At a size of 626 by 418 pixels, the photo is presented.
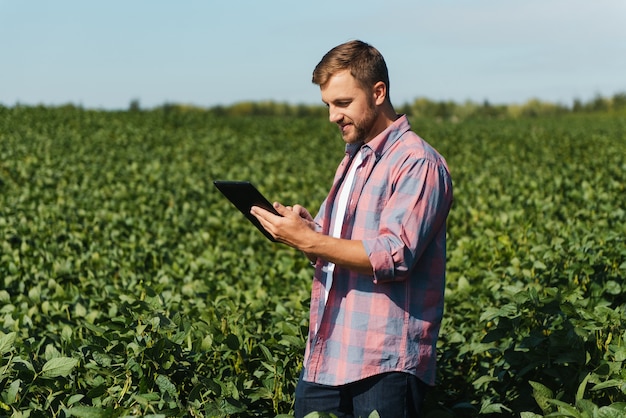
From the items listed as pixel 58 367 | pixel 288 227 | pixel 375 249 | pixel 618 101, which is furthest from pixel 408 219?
pixel 618 101

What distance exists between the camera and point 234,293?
6422 millimetres

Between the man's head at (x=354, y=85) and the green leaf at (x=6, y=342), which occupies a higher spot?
the man's head at (x=354, y=85)

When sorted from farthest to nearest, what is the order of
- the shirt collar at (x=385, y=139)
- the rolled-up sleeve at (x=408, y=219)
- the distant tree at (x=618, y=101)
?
the distant tree at (x=618, y=101)
the shirt collar at (x=385, y=139)
the rolled-up sleeve at (x=408, y=219)

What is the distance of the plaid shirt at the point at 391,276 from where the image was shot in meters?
2.96

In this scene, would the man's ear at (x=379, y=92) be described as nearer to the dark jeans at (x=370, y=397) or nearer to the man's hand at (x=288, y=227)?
the man's hand at (x=288, y=227)

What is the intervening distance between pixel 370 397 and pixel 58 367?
124 centimetres

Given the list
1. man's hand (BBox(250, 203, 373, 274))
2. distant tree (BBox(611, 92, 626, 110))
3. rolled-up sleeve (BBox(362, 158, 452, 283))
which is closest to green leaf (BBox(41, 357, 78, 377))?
man's hand (BBox(250, 203, 373, 274))

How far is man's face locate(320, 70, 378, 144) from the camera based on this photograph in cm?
306

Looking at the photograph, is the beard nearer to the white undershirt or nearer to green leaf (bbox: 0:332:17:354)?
the white undershirt

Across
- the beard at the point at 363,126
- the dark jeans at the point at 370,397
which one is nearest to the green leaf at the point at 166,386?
the dark jeans at the point at 370,397

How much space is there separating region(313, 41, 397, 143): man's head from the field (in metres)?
1.20

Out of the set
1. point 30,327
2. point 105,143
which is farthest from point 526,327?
point 105,143

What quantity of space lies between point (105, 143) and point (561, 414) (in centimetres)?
2088

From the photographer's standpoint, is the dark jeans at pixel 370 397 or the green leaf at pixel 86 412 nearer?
the green leaf at pixel 86 412
